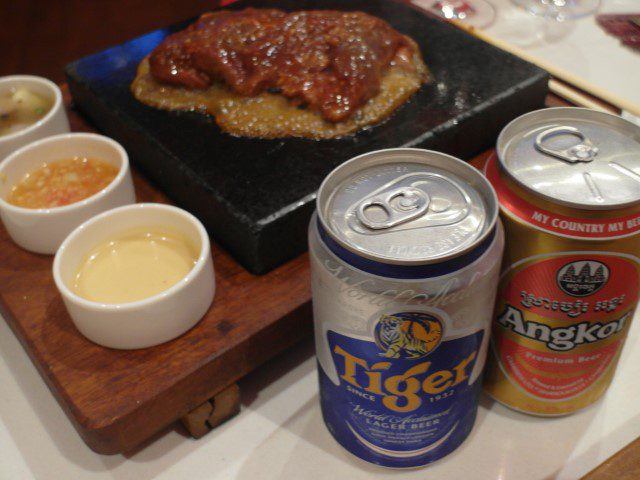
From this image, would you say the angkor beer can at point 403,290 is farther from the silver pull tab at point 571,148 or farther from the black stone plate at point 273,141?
the black stone plate at point 273,141

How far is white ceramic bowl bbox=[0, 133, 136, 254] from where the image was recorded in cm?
106

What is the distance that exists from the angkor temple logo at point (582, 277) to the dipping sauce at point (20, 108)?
3.43 ft

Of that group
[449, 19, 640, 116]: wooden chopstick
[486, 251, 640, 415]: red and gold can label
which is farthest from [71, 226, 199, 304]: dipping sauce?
[449, 19, 640, 116]: wooden chopstick

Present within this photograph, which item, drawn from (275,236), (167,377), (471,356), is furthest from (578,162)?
(167,377)

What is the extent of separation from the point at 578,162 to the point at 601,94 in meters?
0.65

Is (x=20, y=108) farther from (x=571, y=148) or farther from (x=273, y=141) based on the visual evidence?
(x=571, y=148)

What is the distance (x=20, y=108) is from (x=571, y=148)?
1.07 meters

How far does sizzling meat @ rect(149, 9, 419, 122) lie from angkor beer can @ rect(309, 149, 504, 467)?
1.41ft

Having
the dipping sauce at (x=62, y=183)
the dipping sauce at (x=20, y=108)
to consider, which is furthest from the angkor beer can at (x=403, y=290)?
the dipping sauce at (x=20, y=108)

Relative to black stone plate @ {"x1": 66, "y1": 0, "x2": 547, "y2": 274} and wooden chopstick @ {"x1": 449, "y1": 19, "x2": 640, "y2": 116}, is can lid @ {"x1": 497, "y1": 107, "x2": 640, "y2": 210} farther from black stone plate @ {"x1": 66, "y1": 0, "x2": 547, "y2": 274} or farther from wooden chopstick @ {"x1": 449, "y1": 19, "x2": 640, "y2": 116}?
wooden chopstick @ {"x1": 449, "y1": 19, "x2": 640, "y2": 116}

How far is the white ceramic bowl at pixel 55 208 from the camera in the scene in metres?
1.06

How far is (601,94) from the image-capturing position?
4.47 ft

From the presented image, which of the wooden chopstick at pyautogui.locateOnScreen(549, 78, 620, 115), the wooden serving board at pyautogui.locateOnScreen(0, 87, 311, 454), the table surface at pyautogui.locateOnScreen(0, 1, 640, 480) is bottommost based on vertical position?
the table surface at pyautogui.locateOnScreen(0, 1, 640, 480)

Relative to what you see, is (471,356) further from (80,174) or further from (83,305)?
(80,174)
